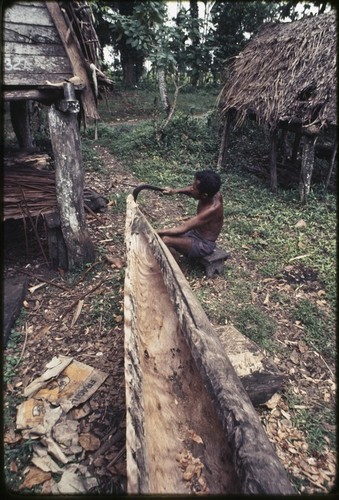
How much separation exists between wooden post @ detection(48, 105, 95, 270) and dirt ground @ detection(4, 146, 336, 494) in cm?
29

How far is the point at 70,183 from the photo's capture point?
416 cm

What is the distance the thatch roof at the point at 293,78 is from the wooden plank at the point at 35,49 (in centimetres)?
464

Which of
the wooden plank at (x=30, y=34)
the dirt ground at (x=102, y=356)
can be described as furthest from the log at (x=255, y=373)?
the wooden plank at (x=30, y=34)

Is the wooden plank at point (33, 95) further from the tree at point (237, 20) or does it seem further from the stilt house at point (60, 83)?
the tree at point (237, 20)

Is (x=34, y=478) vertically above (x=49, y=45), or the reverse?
(x=49, y=45)

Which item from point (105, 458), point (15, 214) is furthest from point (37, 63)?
point (105, 458)

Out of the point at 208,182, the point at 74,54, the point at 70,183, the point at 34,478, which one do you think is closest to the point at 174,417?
the point at 34,478

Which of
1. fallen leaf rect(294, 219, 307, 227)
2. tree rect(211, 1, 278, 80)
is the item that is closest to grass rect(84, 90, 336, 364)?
fallen leaf rect(294, 219, 307, 227)

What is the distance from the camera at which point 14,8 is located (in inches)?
136

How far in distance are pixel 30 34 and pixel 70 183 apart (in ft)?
5.25

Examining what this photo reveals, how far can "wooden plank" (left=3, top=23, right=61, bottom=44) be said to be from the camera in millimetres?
3461

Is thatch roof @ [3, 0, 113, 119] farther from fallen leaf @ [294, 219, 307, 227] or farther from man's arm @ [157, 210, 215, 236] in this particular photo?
fallen leaf @ [294, 219, 307, 227]

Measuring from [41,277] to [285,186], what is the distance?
610cm

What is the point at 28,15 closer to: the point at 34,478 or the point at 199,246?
the point at 199,246
